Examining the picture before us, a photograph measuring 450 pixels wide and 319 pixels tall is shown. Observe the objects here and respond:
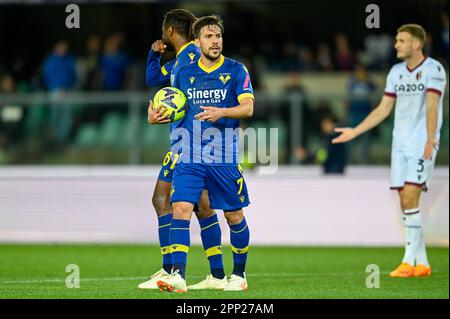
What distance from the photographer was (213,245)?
10.2 meters

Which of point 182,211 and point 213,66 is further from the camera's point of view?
point 213,66

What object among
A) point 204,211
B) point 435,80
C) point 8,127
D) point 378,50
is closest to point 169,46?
point 204,211

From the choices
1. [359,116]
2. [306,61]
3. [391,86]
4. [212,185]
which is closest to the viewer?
[212,185]

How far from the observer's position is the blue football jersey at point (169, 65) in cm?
1019

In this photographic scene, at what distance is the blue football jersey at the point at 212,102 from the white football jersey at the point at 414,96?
2.65 metres

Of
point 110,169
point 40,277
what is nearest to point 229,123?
point 40,277

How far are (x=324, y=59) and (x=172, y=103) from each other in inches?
465

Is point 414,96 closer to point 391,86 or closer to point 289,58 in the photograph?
point 391,86

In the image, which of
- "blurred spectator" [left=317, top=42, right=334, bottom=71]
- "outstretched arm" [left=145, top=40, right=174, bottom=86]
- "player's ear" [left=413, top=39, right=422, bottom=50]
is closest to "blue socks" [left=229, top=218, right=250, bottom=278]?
"outstretched arm" [left=145, top=40, right=174, bottom=86]

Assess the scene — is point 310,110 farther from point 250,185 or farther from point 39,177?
point 39,177

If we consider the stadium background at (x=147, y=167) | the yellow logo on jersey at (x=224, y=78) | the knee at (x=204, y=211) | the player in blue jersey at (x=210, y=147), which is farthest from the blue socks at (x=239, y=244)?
the stadium background at (x=147, y=167)

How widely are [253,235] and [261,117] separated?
2.04 meters

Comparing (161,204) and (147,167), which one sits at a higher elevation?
(161,204)

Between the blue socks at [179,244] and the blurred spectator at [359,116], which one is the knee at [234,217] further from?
the blurred spectator at [359,116]
